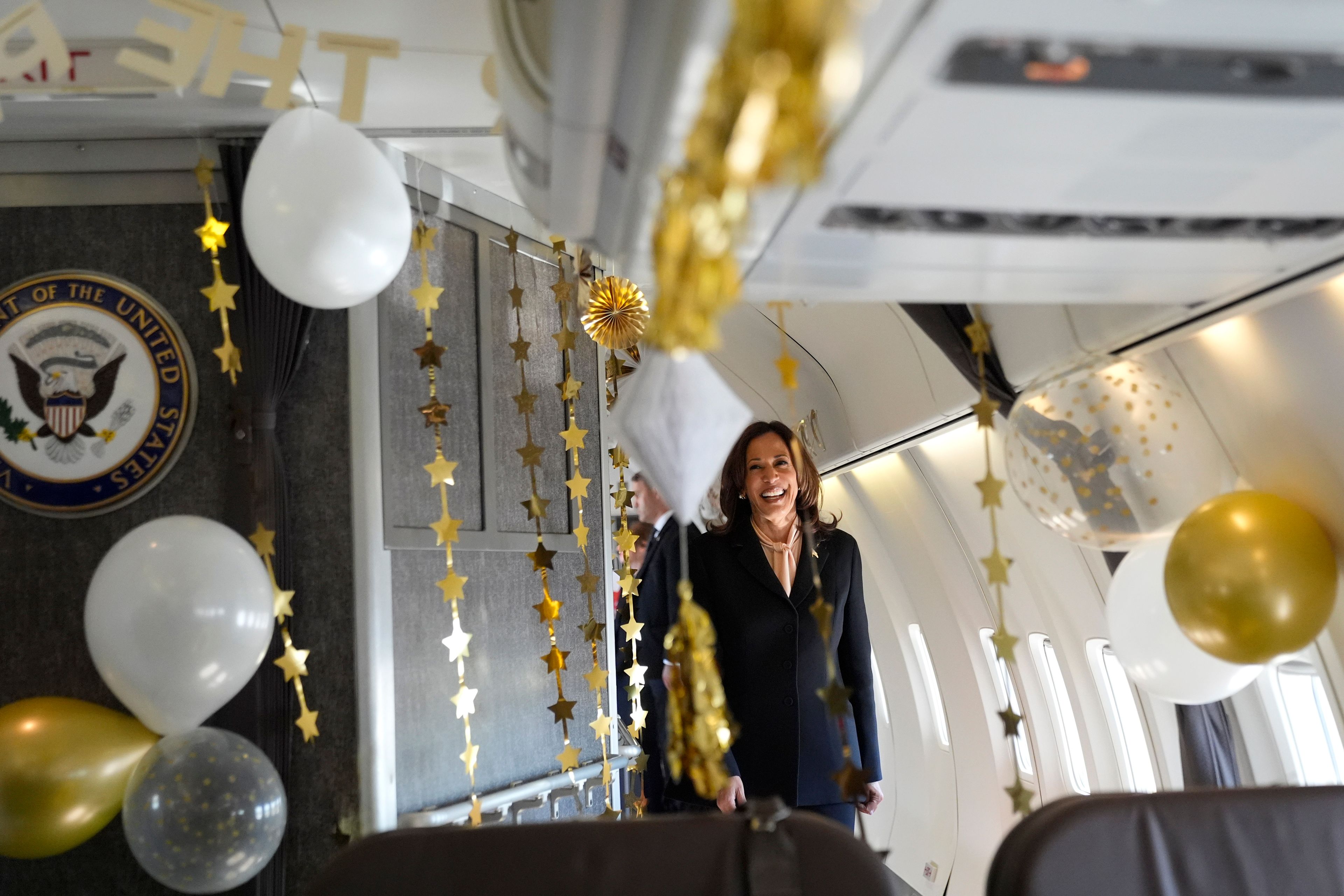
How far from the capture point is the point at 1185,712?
3457 mm

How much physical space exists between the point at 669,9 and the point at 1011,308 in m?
2.68

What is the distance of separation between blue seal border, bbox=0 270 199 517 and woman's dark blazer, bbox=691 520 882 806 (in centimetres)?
176

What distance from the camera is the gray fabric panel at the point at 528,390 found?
3975mm

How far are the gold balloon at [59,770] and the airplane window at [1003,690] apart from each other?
478 centimetres

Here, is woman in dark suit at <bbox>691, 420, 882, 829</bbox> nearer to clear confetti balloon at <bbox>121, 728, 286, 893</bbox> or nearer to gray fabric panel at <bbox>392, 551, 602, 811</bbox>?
gray fabric panel at <bbox>392, 551, 602, 811</bbox>

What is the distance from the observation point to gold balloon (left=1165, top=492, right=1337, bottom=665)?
219cm

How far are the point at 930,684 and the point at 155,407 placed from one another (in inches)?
232

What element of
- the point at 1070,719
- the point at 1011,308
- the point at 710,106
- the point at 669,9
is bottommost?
the point at 1070,719

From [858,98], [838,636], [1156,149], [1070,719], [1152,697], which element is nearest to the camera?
[858,98]

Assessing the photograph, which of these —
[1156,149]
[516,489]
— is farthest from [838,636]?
A: [1156,149]

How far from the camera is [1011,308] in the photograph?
3.42 metres

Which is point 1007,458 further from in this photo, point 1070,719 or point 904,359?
point 1070,719

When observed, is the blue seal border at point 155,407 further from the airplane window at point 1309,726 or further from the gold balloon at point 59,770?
the airplane window at point 1309,726

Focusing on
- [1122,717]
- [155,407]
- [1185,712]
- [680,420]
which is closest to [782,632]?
[1185,712]
